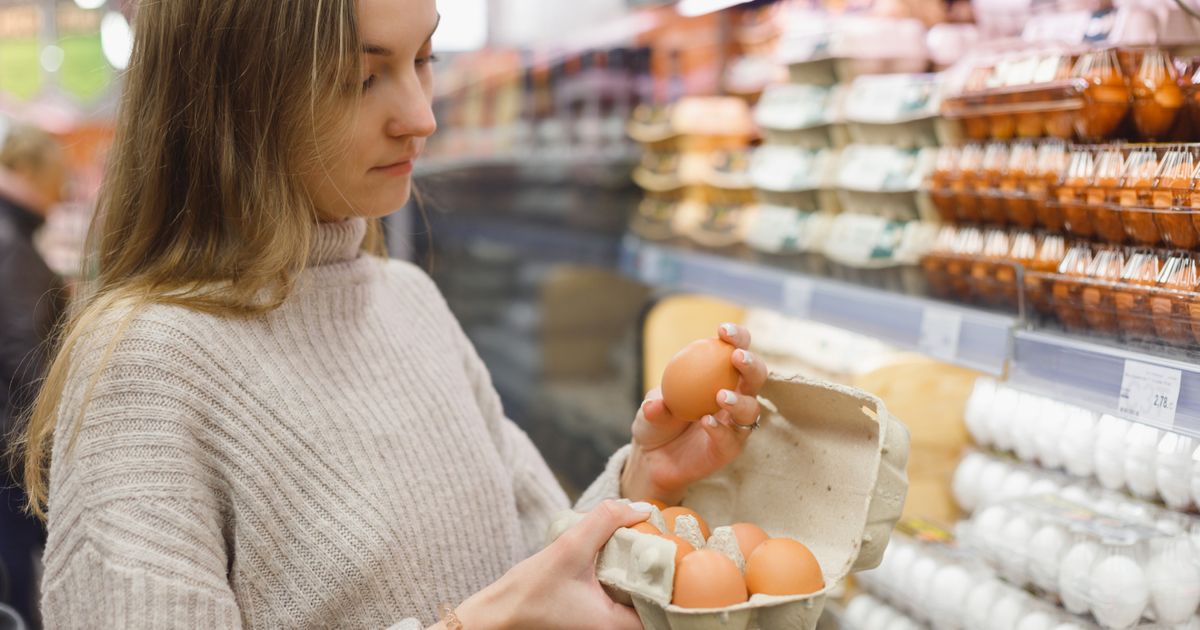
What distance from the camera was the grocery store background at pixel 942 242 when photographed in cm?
121

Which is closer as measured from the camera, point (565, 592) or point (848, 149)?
point (565, 592)

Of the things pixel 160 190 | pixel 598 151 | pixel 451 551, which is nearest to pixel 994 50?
pixel 451 551

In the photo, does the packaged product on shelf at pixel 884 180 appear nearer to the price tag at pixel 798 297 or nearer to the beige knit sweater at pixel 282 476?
the price tag at pixel 798 297

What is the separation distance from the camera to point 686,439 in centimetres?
119

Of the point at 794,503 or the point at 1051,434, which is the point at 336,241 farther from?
the point at 1051,434

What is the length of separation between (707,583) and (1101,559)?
60cm

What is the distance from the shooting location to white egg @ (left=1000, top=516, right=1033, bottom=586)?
135 cm

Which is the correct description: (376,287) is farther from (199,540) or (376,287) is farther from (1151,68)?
(1151,68)

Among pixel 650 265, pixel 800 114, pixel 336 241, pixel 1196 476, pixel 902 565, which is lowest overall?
pixel 902 565

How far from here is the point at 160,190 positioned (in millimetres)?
1126

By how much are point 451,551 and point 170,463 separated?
1.15 ft

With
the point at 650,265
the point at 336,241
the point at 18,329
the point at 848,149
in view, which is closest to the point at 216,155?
the point at 336,241

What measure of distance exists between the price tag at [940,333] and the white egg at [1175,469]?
31 cm

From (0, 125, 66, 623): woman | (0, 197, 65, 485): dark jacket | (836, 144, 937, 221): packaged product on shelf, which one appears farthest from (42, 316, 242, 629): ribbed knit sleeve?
(0, 197, 65, 485): dark jacket
